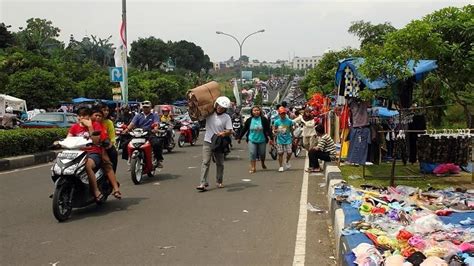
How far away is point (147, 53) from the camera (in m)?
90.1

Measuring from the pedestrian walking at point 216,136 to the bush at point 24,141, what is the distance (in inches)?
218

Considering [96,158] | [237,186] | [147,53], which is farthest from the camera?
[147,53]

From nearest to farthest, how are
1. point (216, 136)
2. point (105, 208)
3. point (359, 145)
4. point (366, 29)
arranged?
point (105, 208)
point (216, 136)
point (359, 145)
point (366, 29)

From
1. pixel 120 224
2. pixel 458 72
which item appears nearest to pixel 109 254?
pixel 120 224

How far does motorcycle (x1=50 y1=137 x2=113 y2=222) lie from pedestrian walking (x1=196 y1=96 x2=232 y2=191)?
8.80 ft

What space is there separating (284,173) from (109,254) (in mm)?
7435

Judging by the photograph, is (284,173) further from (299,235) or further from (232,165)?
(299,235)

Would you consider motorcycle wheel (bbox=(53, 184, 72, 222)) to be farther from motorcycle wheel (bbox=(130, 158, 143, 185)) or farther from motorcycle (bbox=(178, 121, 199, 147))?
motorcycle (bbox=(178, 121, 199, 147))

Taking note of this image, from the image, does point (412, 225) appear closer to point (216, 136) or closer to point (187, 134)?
point (216, 136)

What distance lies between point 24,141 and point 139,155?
556 centimetres

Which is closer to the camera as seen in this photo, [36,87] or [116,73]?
[116,73]

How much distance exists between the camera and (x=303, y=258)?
227 inches

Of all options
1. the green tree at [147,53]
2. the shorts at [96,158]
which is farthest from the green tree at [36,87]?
the green tree at [147,53]

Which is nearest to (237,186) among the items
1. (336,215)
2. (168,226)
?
(168,226)
